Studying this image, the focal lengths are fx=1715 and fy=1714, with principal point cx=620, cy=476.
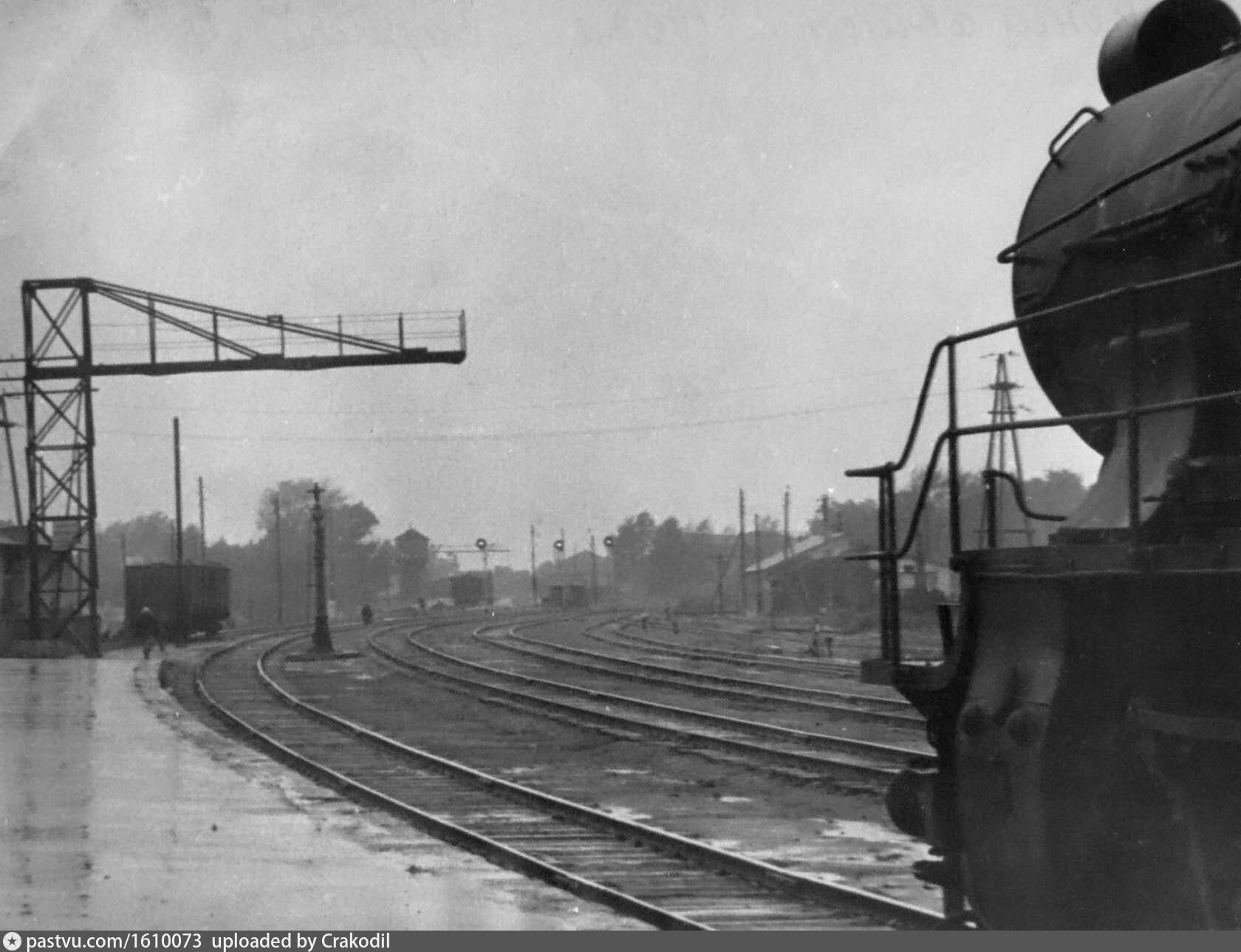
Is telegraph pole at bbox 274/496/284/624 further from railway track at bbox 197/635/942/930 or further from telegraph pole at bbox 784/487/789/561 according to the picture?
railway track at bbox 197/635/942/930

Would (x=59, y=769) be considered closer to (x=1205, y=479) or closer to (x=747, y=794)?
(x=747, y=794)

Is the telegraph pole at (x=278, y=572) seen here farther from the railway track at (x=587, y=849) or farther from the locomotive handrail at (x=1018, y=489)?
the locomotive handrail at (x=1018, y=489)

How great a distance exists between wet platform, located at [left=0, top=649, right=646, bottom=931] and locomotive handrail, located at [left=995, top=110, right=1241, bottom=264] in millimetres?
4066

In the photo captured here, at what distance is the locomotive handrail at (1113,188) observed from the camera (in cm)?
614

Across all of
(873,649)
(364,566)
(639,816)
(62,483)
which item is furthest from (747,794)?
(364,566)

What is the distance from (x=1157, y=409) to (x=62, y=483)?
35.9 m

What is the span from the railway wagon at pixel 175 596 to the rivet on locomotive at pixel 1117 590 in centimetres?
4571

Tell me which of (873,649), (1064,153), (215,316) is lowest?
(873,649)

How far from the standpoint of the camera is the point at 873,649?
38.3m

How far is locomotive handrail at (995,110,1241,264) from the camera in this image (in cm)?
614

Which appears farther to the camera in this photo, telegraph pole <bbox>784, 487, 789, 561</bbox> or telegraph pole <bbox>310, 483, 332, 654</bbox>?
telegraph pole <bbox>784, 487, 789, 561</bbox>

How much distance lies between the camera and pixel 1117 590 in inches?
221

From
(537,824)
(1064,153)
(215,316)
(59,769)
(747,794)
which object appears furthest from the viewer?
(215,316)

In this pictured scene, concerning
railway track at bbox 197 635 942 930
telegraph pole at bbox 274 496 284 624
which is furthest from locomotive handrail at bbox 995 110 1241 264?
telegraph pole at bbox 274 496 284 624
